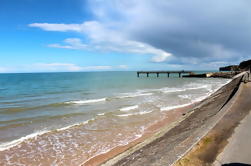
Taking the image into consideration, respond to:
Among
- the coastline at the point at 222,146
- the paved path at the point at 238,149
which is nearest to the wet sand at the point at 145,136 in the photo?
the coastline at the point at 222,146

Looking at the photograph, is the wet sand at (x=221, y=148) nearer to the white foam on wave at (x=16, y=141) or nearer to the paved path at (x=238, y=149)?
the paved path at (x=238, y=149)

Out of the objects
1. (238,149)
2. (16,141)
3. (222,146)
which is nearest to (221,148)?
(222,146)

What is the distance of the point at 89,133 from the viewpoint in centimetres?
895

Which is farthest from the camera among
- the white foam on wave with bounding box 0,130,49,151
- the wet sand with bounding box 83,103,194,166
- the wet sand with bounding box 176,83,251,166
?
the white foam on wave with bounding box 0,130,49,151

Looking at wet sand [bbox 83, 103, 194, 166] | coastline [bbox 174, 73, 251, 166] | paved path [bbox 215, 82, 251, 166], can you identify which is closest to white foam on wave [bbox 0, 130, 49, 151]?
wet sand [bbox 83, 103, 194, 166]

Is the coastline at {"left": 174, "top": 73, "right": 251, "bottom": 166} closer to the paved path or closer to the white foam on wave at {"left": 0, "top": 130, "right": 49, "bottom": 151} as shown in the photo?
the paved path

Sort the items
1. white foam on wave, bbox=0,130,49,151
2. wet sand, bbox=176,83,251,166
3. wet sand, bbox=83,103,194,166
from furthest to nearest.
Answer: white foam on wave, bbox=0,130,49,151, wet sand, bbox=83,103,194,166, wet sand, bbox=176,83,251,166

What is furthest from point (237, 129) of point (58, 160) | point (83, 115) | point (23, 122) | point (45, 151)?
point (23, 122)

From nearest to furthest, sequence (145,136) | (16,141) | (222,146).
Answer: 1. (222,146)
2. (16,141)
3. (145,136)

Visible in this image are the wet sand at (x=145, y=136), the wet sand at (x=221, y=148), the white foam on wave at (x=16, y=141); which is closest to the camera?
the wet sand at (x=221, y=148)

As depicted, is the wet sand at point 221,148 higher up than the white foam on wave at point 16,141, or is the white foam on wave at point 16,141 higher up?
the wet sand at point 221,148

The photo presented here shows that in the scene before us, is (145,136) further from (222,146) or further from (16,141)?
(16,141)

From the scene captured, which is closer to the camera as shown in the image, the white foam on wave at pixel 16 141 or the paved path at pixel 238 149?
the paved path at pixel 238 149

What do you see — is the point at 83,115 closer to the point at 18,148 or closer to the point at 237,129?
the point at 18,148
